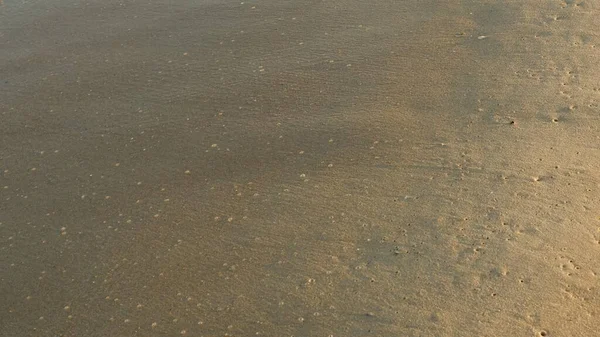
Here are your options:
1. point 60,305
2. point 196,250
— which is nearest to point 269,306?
point 196,250

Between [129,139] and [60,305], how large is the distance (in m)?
1.19

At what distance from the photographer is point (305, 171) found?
372 centimetres

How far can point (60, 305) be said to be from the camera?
3.16m

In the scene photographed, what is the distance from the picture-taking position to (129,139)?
13.5 ft

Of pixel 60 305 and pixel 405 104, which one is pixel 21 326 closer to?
pixel 60 305

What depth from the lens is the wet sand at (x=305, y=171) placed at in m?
3.02

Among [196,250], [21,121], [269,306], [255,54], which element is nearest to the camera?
[269,306]

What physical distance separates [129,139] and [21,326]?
1.29 m

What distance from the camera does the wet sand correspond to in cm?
302

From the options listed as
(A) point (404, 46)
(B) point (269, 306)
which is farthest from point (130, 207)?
(A) point (404, 46)

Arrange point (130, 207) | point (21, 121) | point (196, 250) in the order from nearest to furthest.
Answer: point (196, 250)
point (130, 207)
point (21, 121)

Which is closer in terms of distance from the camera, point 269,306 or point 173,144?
point 269,306

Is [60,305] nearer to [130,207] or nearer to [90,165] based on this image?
[130,207]

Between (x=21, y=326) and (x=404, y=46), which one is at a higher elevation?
(x=404, y=46)
